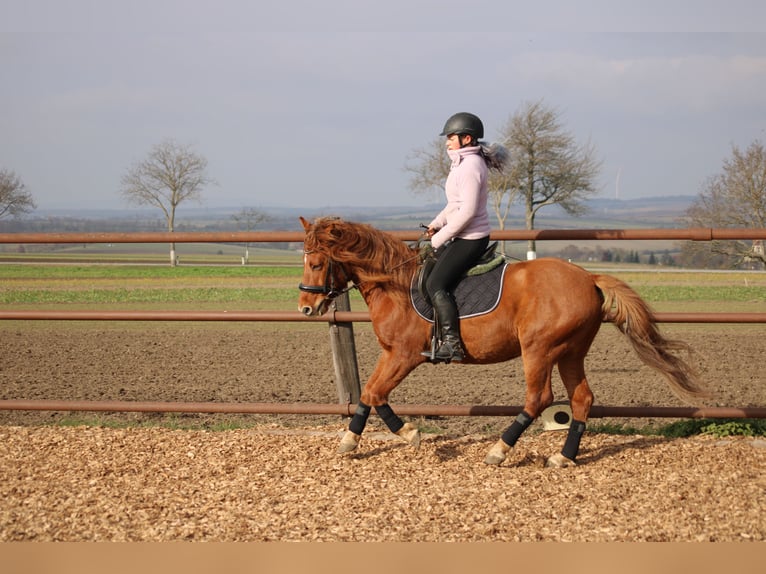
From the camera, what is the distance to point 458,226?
5.33 metres

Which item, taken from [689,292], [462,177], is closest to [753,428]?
[462,177]

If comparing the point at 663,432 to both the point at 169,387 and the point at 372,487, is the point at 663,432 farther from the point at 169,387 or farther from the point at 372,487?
the point at 169,387

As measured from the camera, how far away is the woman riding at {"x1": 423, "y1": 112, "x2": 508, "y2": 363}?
5.36 m

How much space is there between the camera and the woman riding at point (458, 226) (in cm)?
536

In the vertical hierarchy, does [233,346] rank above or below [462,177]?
below

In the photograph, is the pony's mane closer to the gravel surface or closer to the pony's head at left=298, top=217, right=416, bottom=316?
the pony's head at left=298, top=217, right=416, bottom=316

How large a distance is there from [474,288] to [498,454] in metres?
1.16

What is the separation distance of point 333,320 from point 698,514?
304 cm

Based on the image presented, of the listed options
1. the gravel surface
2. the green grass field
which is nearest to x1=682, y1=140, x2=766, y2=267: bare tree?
the green grass field

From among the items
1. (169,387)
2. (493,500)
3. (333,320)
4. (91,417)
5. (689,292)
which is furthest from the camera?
(689,292)

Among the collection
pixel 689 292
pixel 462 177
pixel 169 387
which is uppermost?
pixel 462 177

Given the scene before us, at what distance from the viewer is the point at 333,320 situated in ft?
20.6

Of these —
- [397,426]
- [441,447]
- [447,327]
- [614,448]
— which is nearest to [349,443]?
[397,426]

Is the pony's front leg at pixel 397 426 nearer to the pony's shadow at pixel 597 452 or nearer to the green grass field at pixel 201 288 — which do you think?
the pony's shadow at pixel 597 452
